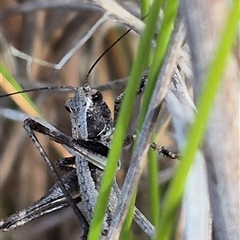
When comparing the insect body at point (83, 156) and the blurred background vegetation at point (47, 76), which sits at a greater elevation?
the blurred background vegetation at point (47, 76)

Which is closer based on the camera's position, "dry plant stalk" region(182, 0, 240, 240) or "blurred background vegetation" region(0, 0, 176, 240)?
"dry plant stalk" region(182, 0, 240, 240)

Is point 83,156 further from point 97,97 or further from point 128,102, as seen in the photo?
point 128,102

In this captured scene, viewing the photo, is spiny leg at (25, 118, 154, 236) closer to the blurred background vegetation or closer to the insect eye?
the insect eye

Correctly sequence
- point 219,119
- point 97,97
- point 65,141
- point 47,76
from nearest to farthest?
point 219,119, point 65,141, point 97,97, point 47,76

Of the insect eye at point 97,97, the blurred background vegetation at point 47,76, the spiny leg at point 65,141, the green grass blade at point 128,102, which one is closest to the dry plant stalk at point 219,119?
the green grass blade at point 128,102

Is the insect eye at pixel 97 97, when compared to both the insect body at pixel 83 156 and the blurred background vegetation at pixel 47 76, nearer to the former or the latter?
the insect body at pixel 83 156

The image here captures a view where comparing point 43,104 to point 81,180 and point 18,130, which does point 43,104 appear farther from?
point 81,180

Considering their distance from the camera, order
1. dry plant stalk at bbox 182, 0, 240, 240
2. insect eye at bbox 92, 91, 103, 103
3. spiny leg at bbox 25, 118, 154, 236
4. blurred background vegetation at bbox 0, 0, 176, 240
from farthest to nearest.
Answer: blurred background vegetation at bbox 0, 0, 176, 240, insect eye at bbox 92, 91, 103, 103, spiny leg at bbox 25, 118, 154, 236, dry plant stalk at bbox 182, 0, 240, 240

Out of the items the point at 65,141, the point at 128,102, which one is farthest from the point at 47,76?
the point at 128,102

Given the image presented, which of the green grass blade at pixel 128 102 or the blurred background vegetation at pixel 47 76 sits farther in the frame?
the blurred background vegetation at pixel 47 76

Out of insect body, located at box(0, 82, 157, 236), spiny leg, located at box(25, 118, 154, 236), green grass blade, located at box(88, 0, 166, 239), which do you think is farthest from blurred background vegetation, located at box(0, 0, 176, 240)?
green grass blade, located at box(88, 0, 166, 239)

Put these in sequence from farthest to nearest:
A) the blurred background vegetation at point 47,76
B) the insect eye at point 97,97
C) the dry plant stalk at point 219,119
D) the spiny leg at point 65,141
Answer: the blurred background vegetation at point 47,76, the insect eye at point 97,97, the spiny leg at point 65,141, the dry plant stalk at point 219,119
